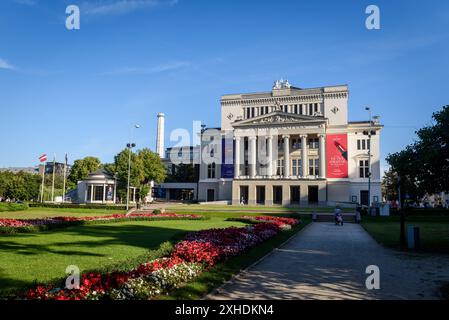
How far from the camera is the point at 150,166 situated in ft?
251

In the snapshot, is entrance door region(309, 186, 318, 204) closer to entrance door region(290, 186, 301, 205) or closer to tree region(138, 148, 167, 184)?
entrance door region(290, 186, 301, 205)

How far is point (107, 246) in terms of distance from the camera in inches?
612

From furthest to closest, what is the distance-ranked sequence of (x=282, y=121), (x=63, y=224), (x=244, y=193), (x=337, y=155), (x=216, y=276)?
(x=244, y=193)
(x=282, y=121)
(x=337, y=155)
(x=63, y=224)
(x=216, y=276)

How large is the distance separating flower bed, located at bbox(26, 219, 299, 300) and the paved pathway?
122 centimetres

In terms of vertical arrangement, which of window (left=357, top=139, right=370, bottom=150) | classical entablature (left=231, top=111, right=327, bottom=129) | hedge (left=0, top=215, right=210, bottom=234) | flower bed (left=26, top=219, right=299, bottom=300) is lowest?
hedge (left=0, top=215, right=210, bottom=234)

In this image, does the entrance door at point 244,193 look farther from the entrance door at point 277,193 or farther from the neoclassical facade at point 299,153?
the entrance door at point 277,193

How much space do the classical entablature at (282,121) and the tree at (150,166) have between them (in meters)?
20.2

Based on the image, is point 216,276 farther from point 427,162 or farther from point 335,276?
point 427,162

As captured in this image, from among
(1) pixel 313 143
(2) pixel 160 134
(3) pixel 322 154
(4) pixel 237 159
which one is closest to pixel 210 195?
(4) pixel 237 159

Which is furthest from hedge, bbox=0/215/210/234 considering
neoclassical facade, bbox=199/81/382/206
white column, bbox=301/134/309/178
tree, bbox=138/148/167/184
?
tree, bbox=138/148/167/184

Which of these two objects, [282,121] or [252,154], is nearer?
[282,121]

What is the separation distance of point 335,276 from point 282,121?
2290 inches

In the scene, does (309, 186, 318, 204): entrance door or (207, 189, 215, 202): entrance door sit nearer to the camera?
(309, 186, 318, 204): entrance door

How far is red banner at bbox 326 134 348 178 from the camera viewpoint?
63031 mm
